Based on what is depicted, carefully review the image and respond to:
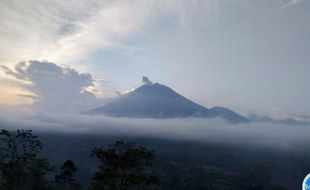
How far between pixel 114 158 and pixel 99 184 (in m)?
29.5

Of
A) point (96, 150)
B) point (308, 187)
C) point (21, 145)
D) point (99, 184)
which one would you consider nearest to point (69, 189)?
point (99, 184)

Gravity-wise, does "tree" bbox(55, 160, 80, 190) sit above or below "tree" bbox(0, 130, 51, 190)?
below

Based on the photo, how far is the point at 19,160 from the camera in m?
65.6

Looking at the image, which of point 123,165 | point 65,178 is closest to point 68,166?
point 65,178

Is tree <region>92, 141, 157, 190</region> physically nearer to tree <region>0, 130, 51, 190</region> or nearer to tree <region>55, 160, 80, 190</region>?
tree <region>0, 130, 51, 190</region>

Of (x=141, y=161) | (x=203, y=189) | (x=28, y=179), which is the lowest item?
(x=203, y=189)

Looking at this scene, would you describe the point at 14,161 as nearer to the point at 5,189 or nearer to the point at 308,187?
the point at 5,189

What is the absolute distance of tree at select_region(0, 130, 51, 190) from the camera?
6312 centimetres

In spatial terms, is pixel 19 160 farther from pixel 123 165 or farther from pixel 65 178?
pixel 65 178

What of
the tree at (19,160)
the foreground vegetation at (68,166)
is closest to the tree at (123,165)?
the foreground vegetation at (68,166)

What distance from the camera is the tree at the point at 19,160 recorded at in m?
63.1

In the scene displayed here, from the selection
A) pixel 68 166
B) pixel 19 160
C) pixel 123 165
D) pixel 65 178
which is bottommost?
pixel 65 178

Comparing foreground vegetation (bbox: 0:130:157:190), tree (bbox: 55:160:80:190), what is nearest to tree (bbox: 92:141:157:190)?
foreground vegetation (bbox: 0:130:157:190)

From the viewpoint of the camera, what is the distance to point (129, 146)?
54125 mm
